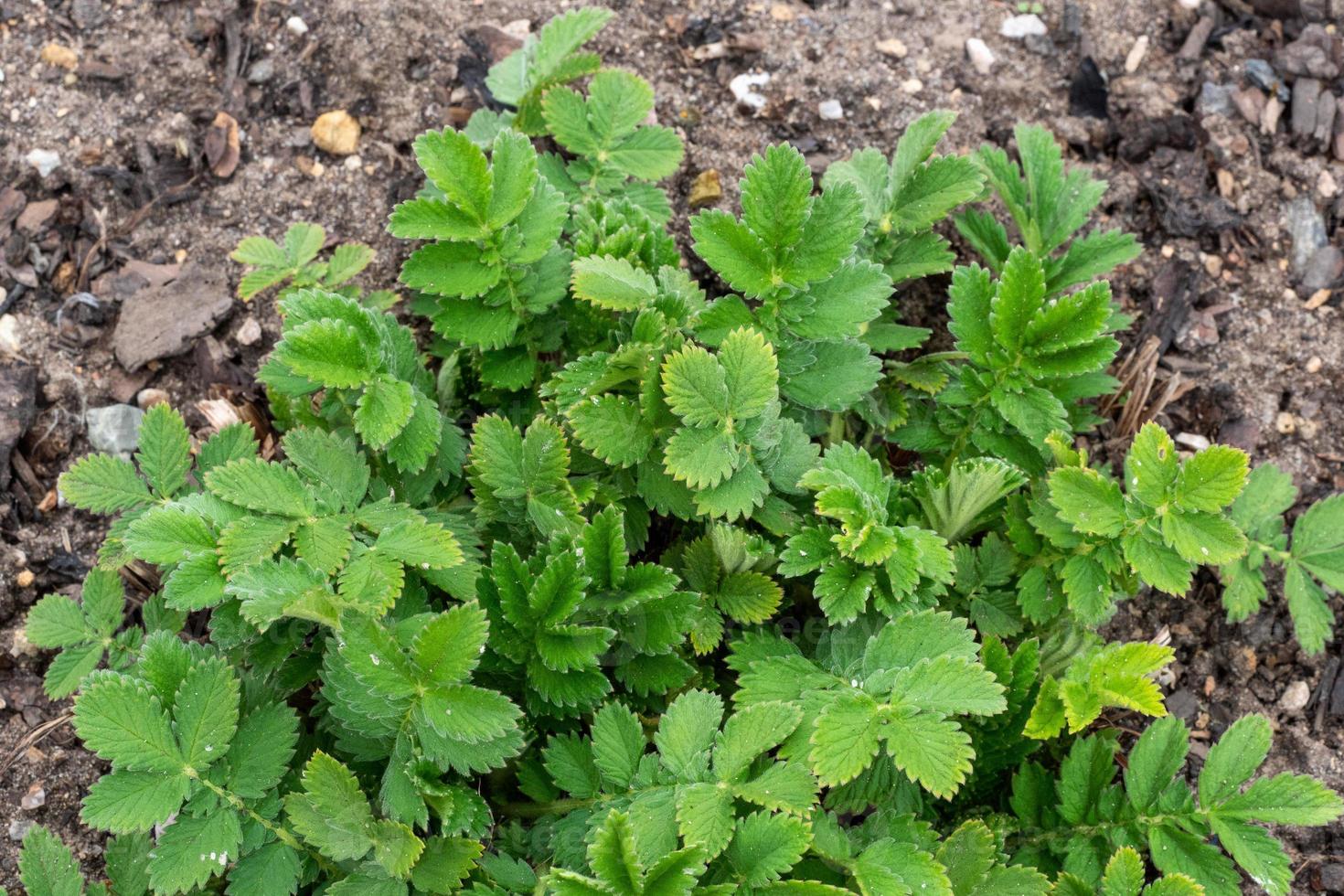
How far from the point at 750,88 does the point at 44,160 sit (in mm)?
2041

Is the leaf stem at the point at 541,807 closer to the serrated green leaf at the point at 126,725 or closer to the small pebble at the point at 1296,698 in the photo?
the serrated green leaf at the point at 126,725

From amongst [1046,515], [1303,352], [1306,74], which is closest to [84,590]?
[1046,515]

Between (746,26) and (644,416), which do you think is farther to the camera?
(746,26)

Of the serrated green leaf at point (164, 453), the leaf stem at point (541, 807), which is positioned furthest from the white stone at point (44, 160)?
the leaf stem at point (541, 807)

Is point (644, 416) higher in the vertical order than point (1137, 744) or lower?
higher

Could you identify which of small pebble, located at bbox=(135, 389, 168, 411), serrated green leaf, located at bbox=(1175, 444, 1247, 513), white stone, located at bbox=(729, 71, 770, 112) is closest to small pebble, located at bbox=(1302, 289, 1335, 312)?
serrated green leaf, located at bbox=(1175, 444, 1247, 513)

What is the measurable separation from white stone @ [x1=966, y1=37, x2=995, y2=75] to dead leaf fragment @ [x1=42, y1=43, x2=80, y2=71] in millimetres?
2674

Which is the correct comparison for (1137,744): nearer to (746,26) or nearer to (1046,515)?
(1046,515)

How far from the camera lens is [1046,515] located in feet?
8.45

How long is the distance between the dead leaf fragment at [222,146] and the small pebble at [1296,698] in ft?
10.5

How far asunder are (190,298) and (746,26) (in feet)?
6.02

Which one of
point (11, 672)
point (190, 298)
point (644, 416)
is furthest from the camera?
point (190, 298)

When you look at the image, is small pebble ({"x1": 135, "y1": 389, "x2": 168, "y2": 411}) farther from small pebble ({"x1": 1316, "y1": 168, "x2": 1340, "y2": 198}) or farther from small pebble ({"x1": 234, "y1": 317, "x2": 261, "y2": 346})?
small pebble ({"x1": 1316, "y1": 168, "x2": 1340, "y2": 198})

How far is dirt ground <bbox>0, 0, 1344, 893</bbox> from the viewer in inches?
120
